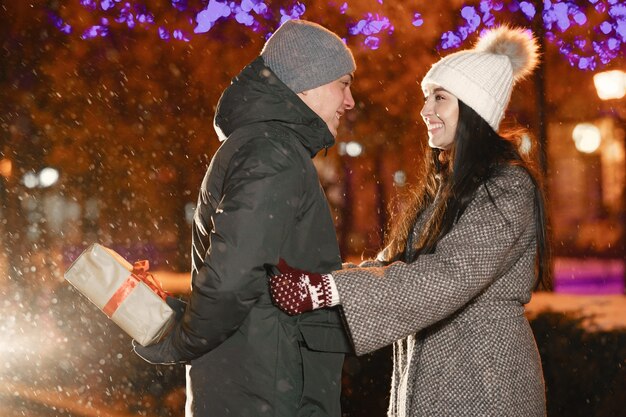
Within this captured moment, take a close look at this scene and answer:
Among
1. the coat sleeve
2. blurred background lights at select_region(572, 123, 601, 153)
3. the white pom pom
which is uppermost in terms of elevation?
the white pom pom

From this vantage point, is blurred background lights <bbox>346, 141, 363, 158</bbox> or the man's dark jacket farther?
blurred background lights <bbox>346, 141, 363, 158</bbox>

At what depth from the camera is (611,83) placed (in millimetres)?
10375

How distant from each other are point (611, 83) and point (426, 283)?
882cm

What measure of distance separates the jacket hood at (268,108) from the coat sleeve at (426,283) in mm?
602

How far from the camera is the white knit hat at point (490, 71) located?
3.22 m

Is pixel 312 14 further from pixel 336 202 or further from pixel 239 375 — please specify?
pixel 239 375

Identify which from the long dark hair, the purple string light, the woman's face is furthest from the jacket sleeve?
the purple string light

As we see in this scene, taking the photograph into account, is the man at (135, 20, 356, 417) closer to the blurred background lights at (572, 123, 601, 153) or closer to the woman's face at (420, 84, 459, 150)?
the woman's face at (420, 84, 459, 150)

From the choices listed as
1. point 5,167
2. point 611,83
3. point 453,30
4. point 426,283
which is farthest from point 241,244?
point 5,167

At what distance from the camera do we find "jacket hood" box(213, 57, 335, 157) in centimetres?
286

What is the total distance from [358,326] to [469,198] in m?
0.69

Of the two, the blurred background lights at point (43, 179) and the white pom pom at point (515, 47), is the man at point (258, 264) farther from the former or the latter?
the blurred background lights at point (43, 179)

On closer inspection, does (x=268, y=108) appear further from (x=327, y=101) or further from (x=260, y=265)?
(x=260, y=265)

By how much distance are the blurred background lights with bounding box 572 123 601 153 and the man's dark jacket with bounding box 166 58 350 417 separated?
17.6 meters
